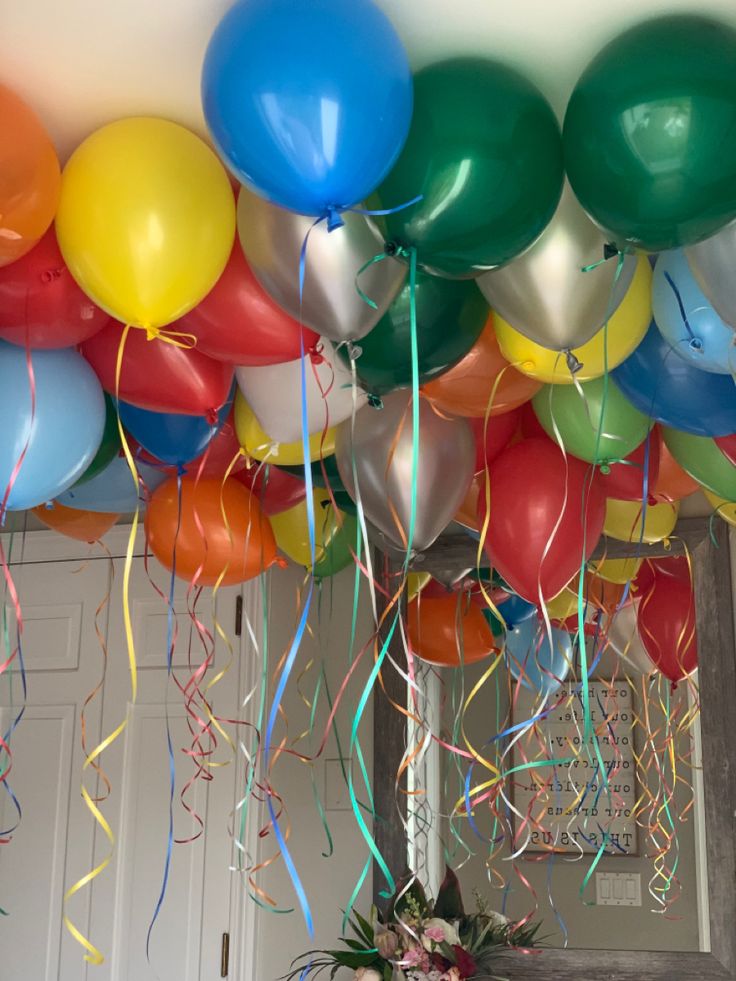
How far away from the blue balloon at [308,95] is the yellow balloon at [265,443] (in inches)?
25.8

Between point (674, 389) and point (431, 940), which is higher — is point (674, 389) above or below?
above

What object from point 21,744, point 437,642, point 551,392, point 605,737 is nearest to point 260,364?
point 551,392

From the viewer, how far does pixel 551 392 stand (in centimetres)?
171

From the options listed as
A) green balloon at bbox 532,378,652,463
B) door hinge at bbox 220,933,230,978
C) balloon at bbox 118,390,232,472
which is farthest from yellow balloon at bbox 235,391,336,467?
door hinge at bbox 220,933,230,978

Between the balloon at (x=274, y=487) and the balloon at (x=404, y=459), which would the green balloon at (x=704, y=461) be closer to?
the balloon at (x=404, y=459)

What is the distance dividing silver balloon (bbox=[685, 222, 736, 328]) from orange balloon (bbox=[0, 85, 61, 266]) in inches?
29.9

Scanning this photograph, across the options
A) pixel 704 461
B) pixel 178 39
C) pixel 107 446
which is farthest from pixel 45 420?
pixel 704 461

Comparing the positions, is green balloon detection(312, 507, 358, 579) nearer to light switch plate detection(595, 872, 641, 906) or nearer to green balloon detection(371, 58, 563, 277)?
light switch plate detection(595, 872, 641, 906)

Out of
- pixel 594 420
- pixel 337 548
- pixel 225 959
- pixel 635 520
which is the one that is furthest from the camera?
pixel 225 959

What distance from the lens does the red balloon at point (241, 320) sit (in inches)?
57.6

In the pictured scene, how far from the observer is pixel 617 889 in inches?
89.0

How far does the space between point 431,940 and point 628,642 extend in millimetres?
713

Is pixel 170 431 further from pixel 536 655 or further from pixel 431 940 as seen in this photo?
pixel 431 940

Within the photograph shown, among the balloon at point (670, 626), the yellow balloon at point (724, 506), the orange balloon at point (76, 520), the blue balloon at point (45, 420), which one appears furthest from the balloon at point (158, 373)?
the balloon at point (670, 626)
